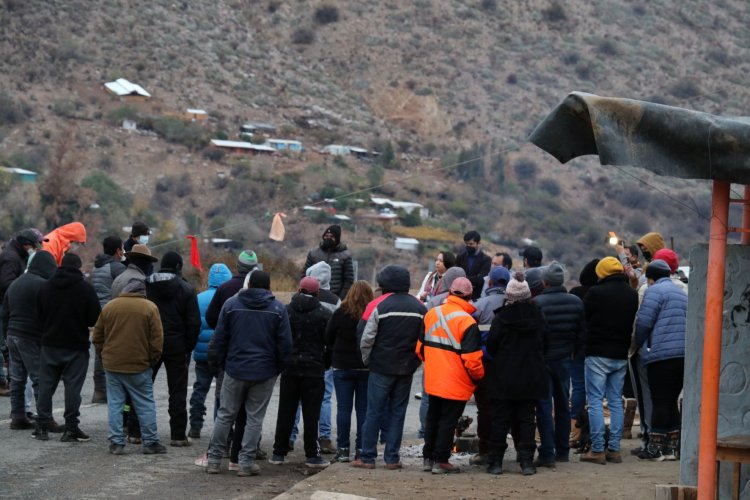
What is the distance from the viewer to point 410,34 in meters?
73.3

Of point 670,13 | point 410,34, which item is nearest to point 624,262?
point 410,34

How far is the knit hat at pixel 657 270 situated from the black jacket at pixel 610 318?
0.24 meters

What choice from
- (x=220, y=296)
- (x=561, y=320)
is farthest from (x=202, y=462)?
(x=561, y=320)

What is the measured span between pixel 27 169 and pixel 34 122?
5.55m

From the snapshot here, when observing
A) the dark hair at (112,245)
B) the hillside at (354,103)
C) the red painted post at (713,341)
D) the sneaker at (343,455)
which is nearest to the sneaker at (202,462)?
the sneaker at (343,455)

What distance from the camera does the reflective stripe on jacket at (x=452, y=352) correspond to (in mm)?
10625

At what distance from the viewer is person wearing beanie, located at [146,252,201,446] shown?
1218 cm

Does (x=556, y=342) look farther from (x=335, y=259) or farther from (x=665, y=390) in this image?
(x=335, y=259)

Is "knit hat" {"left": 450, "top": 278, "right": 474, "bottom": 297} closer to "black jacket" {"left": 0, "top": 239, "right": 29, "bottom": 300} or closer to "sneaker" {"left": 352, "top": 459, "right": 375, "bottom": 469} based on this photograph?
"sneaker" {"left": 352, "top": 459, "right": 375, "bottom": 469}

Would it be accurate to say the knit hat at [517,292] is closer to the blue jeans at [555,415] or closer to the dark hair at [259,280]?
the blue jeans at [555,415]

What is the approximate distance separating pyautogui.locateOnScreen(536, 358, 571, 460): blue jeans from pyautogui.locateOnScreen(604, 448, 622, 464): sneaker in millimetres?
383

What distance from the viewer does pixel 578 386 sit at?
12172 millimetres

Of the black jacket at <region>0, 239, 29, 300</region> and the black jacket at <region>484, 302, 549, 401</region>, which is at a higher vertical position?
the black jacket at <region>0, 239, 29, 300</region>

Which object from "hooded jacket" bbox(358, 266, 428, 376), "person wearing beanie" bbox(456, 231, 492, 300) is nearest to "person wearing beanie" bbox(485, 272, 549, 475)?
"hooded jacket" bbox(358, 266, 428, 376)
